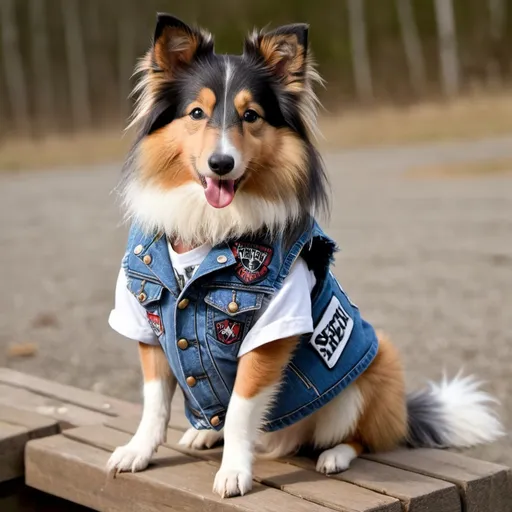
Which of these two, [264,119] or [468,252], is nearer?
[264,119]

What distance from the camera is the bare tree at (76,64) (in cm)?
2802

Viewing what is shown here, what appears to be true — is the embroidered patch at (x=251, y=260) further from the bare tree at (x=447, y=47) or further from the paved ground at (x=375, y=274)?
the bare tree at (x=447, y=47)

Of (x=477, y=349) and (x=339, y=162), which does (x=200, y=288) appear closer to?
(x=477, y=349)

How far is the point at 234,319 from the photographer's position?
284cm

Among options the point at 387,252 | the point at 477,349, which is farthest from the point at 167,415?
the point at 387,252

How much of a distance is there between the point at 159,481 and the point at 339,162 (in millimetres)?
13857

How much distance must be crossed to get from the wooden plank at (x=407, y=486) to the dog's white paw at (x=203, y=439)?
40cm

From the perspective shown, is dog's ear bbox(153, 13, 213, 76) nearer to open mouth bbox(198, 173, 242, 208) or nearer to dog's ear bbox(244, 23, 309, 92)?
dog's ear bbox(244, 23, 309, 92)

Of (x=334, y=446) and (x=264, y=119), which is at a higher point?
(x=264, y=119)

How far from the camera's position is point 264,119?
9.55ft

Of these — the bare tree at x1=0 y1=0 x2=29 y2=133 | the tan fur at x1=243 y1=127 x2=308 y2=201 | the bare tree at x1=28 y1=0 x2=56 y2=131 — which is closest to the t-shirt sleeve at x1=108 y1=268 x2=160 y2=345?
the tan fur at x1=243 y1=127 x2=308 y2=201

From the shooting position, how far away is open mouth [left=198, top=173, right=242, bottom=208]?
286 cm

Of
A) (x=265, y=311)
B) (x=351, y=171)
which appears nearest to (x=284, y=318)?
(x=265, y=311)

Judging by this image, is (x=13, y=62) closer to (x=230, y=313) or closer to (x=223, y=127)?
(x=223, y=127)
